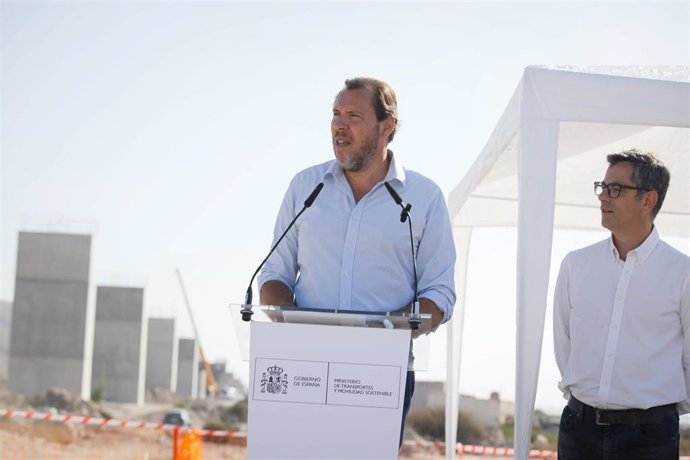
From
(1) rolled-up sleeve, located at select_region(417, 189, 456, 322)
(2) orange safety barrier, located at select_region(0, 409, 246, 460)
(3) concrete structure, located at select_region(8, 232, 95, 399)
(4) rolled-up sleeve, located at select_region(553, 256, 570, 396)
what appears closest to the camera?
(1) rolled-up sleeve, located at select_region(417, 189, 456, 322)

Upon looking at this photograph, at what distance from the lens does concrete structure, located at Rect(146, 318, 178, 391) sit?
6231cm

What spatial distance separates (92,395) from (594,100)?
47.6 m

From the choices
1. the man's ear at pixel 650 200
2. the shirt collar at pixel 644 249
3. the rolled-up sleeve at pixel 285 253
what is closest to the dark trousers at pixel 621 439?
the shirt collar at pixel 644 249

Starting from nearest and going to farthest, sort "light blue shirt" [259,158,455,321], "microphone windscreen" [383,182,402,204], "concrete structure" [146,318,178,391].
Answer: "microphone windscreen" [383,182,402,204] → "light blue shirt" [259,158,455,321] → "concrete structure" [146,318,178,391]

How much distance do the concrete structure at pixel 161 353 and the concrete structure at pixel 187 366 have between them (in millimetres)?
8225

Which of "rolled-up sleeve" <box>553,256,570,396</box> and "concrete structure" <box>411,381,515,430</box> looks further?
"concrete structure" <box>411,381,515,430</box>

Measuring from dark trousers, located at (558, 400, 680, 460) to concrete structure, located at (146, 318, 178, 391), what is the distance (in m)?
58.8

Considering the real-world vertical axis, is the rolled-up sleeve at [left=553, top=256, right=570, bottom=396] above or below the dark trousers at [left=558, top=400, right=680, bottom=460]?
above

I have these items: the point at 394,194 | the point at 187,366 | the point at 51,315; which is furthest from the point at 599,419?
the point at 187,366

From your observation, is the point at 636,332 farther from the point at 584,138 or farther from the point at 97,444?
the point at 97,444

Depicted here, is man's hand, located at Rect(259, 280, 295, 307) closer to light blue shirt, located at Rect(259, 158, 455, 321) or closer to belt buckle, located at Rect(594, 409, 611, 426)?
light blue shirt, located at Rect(259, 158, 455, 321)

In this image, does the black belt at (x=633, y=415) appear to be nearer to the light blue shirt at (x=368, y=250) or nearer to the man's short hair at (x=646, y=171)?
the man's short hair at (x=646, y=171)

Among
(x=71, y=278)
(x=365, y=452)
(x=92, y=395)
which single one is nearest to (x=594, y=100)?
(x=365, y=452)

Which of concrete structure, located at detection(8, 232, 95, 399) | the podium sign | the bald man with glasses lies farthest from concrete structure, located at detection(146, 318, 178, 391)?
the podium sign
